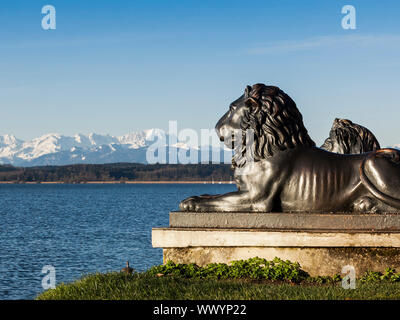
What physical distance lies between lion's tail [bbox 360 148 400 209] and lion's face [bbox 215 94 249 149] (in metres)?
1.69

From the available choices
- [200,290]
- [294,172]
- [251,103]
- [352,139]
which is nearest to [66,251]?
[352,139]

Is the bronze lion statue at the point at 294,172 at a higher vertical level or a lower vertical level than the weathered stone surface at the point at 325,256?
higher

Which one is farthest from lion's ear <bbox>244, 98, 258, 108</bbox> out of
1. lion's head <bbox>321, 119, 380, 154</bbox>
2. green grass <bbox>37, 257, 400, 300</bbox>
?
lion's head <bbox>321, 119, 380, 154</bbox>

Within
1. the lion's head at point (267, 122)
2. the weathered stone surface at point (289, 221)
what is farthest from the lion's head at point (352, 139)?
the weathered stone surface at point (289, 221)

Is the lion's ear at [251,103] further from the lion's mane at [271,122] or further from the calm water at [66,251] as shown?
the calm water at [66,251]

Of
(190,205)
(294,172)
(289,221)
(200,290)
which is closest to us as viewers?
(200,290)

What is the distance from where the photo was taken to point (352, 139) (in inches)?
434

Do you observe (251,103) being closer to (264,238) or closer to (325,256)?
(264,238)

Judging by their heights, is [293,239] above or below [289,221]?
below

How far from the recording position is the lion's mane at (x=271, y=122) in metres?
8.81

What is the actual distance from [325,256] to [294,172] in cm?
114

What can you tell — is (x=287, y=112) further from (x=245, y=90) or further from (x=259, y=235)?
(x=259, y=235)

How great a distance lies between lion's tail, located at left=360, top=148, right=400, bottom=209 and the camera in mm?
8602
